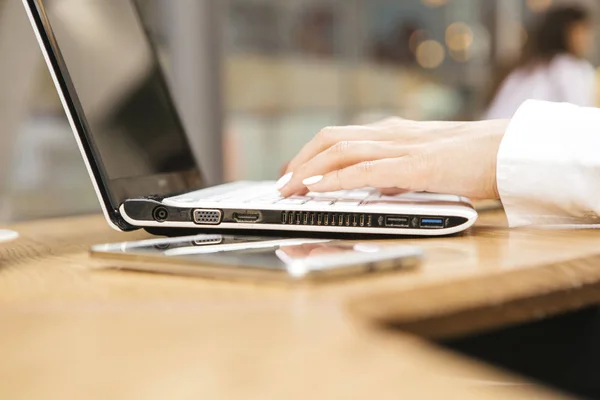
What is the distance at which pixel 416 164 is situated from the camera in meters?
0.86

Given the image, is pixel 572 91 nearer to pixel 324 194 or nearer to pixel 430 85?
pixel 430 85

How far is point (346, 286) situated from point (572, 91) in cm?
313

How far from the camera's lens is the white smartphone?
54 centimetres

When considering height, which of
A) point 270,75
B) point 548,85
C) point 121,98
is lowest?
point 548,85

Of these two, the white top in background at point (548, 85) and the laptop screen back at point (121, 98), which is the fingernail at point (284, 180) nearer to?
the laptop screen back at point (121, 98)

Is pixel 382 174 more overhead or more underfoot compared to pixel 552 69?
more overhead

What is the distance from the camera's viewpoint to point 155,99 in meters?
1.15

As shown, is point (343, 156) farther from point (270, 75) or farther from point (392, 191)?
point (270, 75)

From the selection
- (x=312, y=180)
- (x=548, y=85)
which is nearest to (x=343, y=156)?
(x=312, y=180)

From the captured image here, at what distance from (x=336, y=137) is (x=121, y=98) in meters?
0.30

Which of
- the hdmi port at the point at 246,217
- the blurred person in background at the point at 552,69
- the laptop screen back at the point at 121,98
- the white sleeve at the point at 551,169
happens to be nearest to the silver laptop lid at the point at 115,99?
the laptop screen back at the point at 121,98

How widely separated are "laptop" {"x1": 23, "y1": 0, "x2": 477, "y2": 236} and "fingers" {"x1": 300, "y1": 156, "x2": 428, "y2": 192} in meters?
0.02

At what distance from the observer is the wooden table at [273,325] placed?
1.13 feet

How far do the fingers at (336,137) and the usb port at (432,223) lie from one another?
0.58 feet
